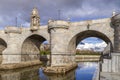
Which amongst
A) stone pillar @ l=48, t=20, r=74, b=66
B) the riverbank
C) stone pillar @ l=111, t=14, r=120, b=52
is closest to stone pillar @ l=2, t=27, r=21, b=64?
the riverbank

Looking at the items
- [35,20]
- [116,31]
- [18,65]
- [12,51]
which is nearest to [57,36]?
[35,20]

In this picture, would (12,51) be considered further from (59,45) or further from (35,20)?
(59,45)

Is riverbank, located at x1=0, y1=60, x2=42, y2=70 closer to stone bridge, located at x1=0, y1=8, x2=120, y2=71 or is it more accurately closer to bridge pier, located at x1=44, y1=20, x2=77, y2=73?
stone bridge, located at x1=0, y1=8, x2=120, y2=71

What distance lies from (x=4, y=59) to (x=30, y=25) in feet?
25.2

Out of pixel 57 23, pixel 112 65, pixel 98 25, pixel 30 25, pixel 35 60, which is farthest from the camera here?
pixel 35 60

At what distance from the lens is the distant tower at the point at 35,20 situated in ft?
95.1

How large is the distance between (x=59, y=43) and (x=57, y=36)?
1.07m

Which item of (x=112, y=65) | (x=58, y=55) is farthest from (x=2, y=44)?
(x=112, y=65)

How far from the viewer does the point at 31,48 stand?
34156 millimetres

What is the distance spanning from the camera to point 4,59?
30281 millimetres

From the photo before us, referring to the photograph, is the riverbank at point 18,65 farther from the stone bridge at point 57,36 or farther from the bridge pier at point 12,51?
the bridge pier at point 12,51

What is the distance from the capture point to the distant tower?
29.0 metres

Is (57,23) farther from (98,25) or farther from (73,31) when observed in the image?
Result: (98,25)

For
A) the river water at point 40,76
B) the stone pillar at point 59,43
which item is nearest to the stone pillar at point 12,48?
the river water at point 40,76
